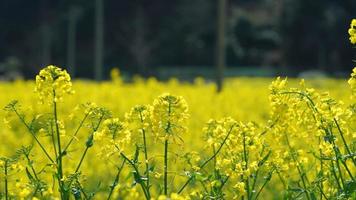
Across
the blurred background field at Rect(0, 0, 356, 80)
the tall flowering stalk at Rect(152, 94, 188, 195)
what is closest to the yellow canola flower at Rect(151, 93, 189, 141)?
the tall flowering stalk at Rect(152, 94, 188, 195)

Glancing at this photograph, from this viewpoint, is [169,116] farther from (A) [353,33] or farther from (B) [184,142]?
(A) [353,33]

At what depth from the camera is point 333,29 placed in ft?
150

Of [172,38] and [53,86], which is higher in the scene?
[172,38]

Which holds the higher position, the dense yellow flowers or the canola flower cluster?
the dense yellow flowers

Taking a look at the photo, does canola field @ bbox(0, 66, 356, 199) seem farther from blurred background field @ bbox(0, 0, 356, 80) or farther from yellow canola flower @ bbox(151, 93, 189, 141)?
blurred background field @ bbox(0, 0, 356, 80)

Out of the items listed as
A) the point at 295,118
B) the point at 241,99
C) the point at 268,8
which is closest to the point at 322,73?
the point at 268,8

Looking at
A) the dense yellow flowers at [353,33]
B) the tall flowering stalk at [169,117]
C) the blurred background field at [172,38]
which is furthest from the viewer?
the blurred background field at [172,38]

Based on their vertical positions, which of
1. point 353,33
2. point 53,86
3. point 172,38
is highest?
point 172,38

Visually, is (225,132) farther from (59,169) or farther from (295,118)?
(59,169)

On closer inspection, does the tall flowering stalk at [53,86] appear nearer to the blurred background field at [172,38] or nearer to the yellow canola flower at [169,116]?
the yellow canola flower at [169,116]

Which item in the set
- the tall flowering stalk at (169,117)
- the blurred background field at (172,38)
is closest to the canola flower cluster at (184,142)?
the tall flowering stalk at (169,117)

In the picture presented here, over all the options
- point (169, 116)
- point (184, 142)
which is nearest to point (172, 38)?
point (184, 142)

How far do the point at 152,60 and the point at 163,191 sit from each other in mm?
47170

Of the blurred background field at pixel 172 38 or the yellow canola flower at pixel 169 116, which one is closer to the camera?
the yellow canola flower at pixel 169 116
